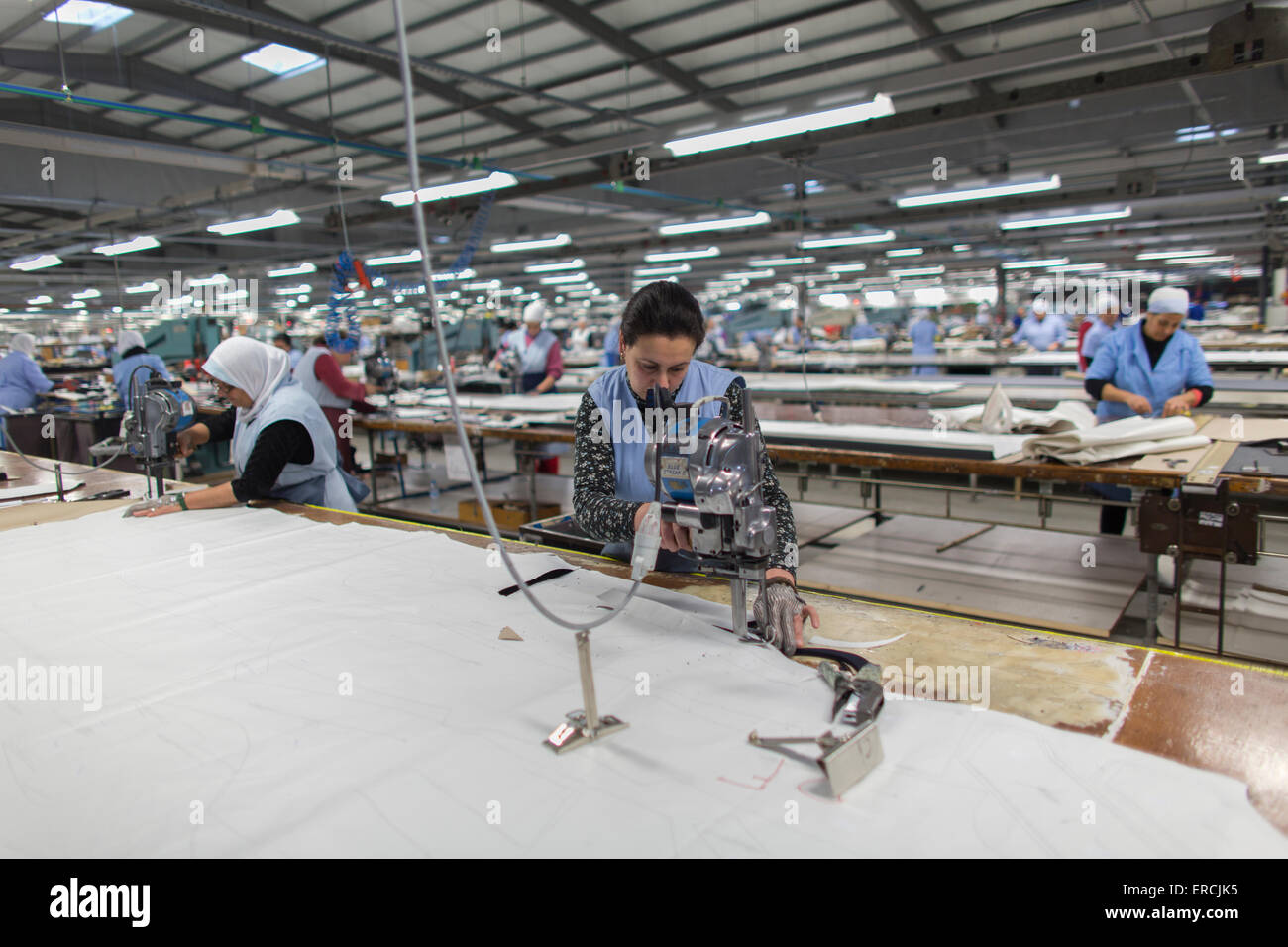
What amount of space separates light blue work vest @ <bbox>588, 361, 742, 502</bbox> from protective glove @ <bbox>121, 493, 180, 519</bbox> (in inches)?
63.2

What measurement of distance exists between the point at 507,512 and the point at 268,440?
9.22 feet

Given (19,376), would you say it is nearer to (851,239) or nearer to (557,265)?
(557,265)

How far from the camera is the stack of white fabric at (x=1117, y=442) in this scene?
296cm

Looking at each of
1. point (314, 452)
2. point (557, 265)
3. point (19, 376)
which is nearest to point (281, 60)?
point (19, 376)

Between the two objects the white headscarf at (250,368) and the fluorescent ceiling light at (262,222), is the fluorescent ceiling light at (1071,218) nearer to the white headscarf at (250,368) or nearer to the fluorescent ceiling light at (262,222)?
the fluorescent ceiling light at (262,222)

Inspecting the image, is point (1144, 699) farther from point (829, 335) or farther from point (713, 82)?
point (829, 335)

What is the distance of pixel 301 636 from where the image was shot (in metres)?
1.39

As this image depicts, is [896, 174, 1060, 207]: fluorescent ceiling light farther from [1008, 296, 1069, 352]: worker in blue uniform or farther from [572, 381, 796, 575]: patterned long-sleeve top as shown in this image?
[572, 381, 796, 575]: patterned long-sleeve top

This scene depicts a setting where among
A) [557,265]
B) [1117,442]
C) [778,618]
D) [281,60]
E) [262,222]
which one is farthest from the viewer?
[557,265]

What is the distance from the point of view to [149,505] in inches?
95.9

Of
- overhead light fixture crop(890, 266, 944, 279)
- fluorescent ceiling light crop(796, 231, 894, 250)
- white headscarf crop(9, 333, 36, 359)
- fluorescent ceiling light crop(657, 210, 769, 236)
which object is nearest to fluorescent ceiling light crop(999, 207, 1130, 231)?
fluorescent ceiling light crop(796, 231, 894, 250)
